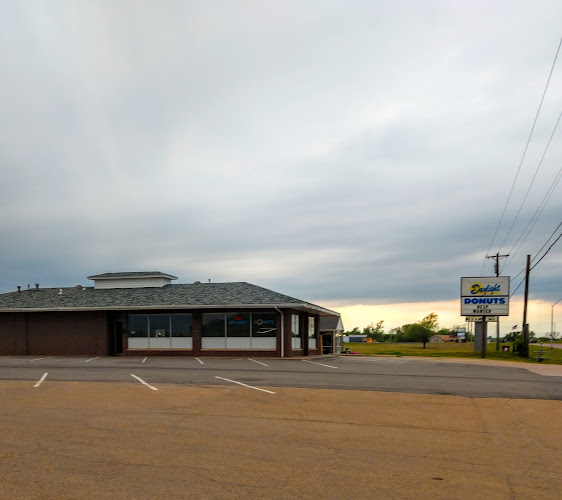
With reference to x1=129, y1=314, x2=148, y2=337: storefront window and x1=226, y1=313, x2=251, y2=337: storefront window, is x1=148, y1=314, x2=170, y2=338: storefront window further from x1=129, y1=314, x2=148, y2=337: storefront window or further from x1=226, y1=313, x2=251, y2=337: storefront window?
x1=226, y1=313, x2=251, y2=337: storefront window

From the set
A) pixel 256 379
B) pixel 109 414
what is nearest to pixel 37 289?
pixel 256 379

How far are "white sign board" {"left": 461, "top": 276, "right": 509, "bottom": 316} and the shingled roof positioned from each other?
9940mm

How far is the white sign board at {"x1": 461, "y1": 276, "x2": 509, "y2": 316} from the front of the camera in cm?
3828

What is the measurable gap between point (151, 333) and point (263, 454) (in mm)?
25694

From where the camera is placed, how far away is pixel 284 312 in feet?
97.8

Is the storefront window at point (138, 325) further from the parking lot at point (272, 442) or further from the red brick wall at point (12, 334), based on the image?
the parking lot at point (272, 442)

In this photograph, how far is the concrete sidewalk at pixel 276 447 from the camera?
596 cm

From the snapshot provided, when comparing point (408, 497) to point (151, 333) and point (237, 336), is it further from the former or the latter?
point (151, 333)

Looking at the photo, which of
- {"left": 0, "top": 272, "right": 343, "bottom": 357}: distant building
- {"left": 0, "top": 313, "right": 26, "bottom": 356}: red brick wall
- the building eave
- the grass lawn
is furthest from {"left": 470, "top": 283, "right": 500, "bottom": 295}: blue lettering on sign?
{"left": 0, "top": 313, "right": 26, "bottom": 356}: red brick wall

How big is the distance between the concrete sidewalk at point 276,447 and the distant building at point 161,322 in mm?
17101

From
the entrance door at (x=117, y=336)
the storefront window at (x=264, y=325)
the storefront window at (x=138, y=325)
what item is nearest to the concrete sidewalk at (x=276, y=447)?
the storefront window at (x=264, y=325)

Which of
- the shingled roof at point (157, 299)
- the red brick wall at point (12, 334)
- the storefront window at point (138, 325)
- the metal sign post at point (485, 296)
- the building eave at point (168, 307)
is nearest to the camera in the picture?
the building eave at point (168, 307)

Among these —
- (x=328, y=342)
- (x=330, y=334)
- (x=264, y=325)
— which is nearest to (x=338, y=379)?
(x=264, y=325)

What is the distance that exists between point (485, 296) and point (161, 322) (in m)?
23.0
